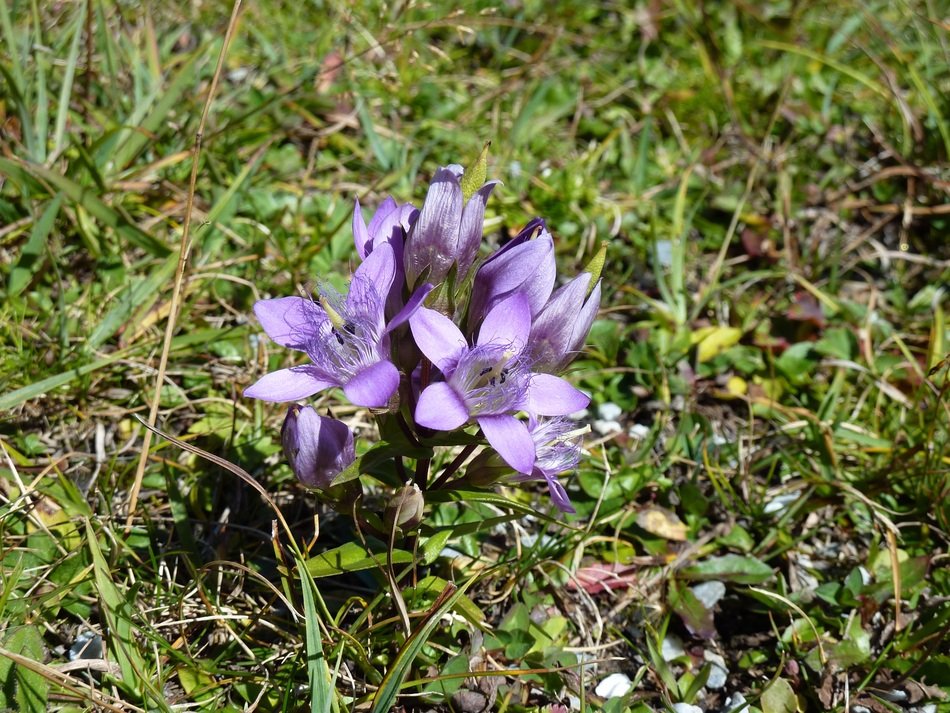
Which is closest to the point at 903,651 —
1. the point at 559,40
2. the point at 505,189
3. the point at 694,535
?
the point at 694,535

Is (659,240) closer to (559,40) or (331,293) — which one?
(559,40)

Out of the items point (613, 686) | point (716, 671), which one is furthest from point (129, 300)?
point (716, 671)

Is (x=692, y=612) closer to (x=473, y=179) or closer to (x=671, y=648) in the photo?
(x=671, y=648)

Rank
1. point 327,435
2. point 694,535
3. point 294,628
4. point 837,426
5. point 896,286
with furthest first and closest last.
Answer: point 896,286 < point 837,426 < point 694,535 < point 294,628 < point 327,435

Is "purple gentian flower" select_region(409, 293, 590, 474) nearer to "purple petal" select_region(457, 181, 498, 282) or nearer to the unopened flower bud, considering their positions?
"purple petal" select_region(457, 181, 498, 282)

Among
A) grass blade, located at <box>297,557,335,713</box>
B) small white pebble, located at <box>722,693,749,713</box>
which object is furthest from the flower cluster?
A: small white pebble, located at <box>722,693,749,713</box>
